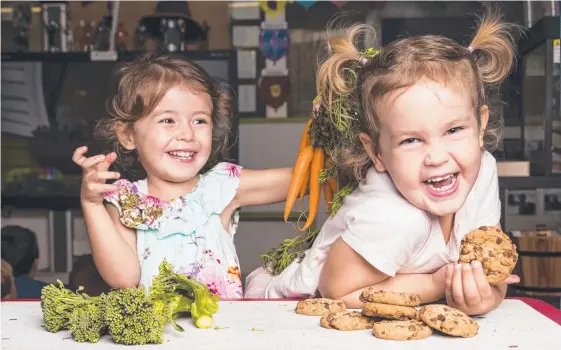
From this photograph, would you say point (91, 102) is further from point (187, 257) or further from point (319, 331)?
point (319, 331)

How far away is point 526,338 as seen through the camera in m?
1.22

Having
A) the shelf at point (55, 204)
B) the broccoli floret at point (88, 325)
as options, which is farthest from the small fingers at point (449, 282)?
the shelf at point (55, 204)

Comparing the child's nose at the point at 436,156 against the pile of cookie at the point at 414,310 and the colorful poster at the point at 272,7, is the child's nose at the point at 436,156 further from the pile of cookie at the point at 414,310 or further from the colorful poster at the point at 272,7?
the colorful poster at the point at 272,7

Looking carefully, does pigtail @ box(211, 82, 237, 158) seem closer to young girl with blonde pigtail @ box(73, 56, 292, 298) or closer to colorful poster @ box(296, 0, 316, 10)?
young girl with blonde pigtail @ box(73, 56, 292, 298)

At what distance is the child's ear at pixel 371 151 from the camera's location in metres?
1.59

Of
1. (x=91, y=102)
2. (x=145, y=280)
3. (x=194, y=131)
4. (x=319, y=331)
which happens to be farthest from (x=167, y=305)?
(x=91, y=102)

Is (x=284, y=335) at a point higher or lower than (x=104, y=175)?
lower

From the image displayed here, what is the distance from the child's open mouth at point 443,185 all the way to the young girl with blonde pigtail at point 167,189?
24.1 inches

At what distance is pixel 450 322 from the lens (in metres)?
1.22

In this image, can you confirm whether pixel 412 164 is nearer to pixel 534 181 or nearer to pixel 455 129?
pixel 455 129

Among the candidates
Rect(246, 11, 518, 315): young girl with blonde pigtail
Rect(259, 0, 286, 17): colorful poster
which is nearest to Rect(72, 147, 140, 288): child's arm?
Rect(246, 11, 518, 315): young girl with blonde pigtail

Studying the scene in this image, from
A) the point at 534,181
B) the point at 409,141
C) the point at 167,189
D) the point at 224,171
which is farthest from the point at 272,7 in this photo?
the point at 409,141

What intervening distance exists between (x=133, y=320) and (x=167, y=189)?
76 centimetres

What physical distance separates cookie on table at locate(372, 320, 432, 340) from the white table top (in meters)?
0.01
